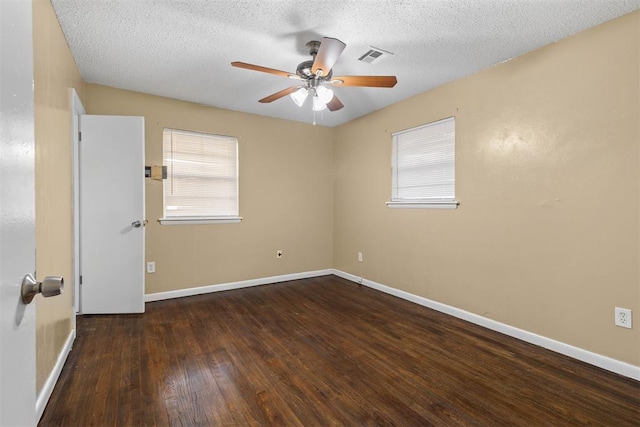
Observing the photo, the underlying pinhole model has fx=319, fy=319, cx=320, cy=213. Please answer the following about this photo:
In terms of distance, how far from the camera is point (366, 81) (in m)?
2.42

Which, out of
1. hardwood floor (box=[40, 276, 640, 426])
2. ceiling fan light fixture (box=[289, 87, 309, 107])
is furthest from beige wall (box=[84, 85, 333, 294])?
ceiling fan light fixture (box=[289, 87, 309, 107])

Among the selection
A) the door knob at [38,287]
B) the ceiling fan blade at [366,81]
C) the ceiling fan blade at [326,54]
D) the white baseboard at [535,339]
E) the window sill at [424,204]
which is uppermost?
the ceiling fan blade at [326,54]

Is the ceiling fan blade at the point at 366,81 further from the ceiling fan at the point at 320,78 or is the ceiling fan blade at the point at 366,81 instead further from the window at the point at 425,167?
the window at the point at 425,167

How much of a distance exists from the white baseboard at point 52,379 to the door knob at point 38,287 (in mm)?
1526

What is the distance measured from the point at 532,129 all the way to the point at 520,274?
122 centimetres

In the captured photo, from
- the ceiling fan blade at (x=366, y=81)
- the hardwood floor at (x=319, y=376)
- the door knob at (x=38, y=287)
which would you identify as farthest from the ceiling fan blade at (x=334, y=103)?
the door knob at (x=38, y=287)

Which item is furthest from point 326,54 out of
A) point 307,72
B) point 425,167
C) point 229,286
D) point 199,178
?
point 229,286

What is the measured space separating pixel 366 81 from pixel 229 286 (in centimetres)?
307

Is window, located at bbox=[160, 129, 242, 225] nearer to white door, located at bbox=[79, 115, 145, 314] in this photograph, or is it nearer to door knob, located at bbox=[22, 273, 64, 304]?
white door, located at bbox=[79, 115, 145, 314]

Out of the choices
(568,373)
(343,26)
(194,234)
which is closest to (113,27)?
(343,26)

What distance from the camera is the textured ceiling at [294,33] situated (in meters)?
2.07

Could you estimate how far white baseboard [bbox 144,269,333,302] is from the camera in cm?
374

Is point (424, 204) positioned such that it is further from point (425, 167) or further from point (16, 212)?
point (16, 212)

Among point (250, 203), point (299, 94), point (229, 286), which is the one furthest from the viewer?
point (250, 203)
